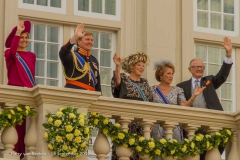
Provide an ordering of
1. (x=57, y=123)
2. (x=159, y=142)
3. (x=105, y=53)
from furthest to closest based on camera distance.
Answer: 1. (x=105, y=53)
2. (x=159, y=142)
3. (x=57, y=123)

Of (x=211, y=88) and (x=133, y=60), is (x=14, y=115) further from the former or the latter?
(x=211, y=88)

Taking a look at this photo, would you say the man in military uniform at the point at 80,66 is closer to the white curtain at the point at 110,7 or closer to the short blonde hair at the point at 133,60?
the short blonde hair at the point at 133,60

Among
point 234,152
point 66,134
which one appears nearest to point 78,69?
point 66,134

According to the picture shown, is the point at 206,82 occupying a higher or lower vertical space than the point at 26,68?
lower

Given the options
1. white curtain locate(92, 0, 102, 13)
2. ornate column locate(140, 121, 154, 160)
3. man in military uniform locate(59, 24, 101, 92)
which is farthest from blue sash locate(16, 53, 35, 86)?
white curtain locate(92, 0, 102, 13)

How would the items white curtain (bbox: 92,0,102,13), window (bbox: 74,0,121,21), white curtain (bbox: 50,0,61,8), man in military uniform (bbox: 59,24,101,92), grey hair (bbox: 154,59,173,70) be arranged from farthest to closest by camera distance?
white curtain (bbox: 92,0,102,13) < window (bbox: 74,0,121,21) < white curtain (bbox: 50,0,61,8) < grey hair (bbox: 154,59,173,70) < man in military uniform (bbox: 59,24,101,92)

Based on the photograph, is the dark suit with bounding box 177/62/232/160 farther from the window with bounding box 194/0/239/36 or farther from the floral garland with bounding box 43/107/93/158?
the floral garland with bounding box 43/107/93/158

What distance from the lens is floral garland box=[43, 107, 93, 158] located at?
1628 cm

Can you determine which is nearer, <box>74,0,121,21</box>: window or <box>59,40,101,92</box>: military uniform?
<box>59,40,101,92</box>: military uniform

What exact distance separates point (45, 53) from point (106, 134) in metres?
3.18

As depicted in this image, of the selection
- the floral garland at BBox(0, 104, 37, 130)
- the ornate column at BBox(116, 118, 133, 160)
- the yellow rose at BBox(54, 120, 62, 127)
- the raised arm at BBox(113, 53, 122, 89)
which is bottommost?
the ornate column at BBox(116, 118, 133, 160)

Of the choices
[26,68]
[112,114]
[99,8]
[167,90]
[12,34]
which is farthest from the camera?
[99,8]

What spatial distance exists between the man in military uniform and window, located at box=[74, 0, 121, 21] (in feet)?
8.01

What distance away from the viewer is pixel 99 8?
20.3 m
